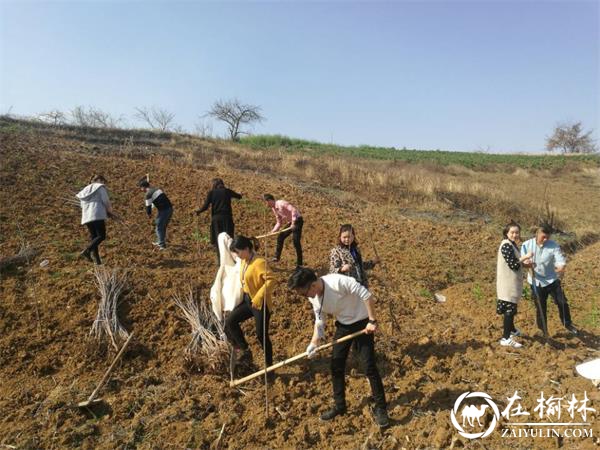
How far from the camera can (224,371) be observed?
4.27 m

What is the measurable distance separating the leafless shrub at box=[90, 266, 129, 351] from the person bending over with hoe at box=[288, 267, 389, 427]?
2397mm

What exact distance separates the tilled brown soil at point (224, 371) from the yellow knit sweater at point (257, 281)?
0.93 metres

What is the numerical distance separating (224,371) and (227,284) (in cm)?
91

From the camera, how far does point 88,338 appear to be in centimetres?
460

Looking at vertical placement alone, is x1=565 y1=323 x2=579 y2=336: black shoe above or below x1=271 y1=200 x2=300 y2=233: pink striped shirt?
below

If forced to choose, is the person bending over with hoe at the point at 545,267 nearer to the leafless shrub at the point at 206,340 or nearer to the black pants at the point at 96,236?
the leafless shrub at the point at 206,340

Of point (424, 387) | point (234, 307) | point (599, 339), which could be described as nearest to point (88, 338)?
point (234, 307)

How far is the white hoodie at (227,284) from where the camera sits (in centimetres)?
402

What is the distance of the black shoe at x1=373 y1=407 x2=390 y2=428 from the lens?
3445 mm

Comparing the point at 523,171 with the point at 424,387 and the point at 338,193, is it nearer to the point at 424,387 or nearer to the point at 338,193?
the point at 338,193

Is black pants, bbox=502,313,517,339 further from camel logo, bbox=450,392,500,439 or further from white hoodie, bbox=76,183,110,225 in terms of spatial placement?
white hoodie, bbox=76,183,110,225

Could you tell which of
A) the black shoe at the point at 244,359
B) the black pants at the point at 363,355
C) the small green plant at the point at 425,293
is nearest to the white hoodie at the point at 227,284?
the black shoe at the point at 244,359

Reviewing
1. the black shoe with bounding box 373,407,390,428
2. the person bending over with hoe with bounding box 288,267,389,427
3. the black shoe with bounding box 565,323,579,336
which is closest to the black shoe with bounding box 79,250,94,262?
the person bending over with hoe with bounding box 288,267,389,427

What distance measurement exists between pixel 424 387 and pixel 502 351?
3.99ft
